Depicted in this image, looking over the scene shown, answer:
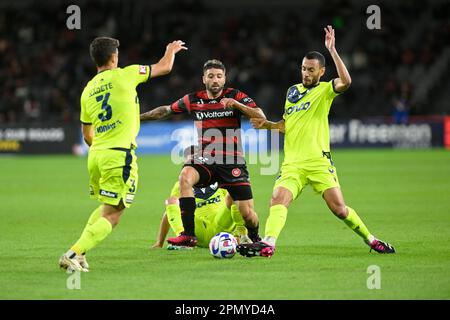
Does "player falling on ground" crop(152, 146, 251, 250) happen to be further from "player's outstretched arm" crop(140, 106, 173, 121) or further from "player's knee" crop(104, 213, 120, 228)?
"player's knee" crop(104, 213, 120, 228)

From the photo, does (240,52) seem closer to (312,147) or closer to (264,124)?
(264,124)

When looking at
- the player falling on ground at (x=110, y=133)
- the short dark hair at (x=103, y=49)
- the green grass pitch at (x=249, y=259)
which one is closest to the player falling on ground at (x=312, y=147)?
the green grass pitch at (x=249, y=259)

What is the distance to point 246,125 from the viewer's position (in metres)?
29.7

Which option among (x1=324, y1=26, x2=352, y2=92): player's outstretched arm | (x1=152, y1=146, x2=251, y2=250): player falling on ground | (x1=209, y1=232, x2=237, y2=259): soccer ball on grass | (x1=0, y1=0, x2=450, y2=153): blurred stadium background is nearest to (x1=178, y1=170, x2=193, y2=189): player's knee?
(x1=152, y1=146, x2=251, y2=250): player falling on ground

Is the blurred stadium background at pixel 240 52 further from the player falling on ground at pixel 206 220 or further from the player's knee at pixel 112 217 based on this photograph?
the player's knee at pixel 112 217

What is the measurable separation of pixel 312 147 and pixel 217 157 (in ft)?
3.65

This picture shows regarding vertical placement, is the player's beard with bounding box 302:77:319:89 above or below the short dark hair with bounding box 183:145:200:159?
above

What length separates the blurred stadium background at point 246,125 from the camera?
8.21 metres

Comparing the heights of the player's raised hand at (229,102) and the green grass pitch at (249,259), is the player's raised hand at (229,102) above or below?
above

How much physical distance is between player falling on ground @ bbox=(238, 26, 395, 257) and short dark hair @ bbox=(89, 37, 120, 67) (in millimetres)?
1967

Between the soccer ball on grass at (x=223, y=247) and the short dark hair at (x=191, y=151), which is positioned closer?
the soccer ball on grass at (x=223, y=247)

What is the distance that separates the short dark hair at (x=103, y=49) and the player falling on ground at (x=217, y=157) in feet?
5.29

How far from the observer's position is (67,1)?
125 ft

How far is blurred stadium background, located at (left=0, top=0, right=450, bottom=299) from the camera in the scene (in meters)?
8.21
